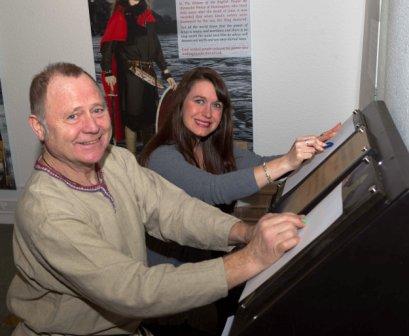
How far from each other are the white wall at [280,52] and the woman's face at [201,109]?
977 mm

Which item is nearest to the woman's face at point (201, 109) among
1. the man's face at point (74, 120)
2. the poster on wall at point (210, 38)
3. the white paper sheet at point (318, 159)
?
the white paper sheet at point (318, 159)

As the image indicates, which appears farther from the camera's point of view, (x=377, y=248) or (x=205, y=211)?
(x=205, y=211)

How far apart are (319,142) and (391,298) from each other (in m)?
0.76

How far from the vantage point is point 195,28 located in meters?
2.89

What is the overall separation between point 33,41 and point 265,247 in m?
2.80

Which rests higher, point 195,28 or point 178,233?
point 195,28

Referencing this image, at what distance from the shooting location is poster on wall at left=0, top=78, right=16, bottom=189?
3.41 m

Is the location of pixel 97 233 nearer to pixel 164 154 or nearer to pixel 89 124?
pixel 89 124

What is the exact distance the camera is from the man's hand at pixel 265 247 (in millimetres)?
815

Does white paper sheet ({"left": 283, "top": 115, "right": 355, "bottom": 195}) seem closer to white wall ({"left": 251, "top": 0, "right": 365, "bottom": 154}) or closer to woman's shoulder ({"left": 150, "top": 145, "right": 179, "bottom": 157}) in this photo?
woman's shoulder ({"left": 150, "top": 145, "right": 179, "bottom": 157})

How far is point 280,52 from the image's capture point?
2.81 m

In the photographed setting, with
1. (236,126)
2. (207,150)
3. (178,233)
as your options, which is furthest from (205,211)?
(236,126)

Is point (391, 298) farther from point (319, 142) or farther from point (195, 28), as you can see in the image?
point (195, 28)

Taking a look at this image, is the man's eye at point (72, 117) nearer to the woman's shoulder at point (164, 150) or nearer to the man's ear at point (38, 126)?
the man's ear at point (38, 126)
